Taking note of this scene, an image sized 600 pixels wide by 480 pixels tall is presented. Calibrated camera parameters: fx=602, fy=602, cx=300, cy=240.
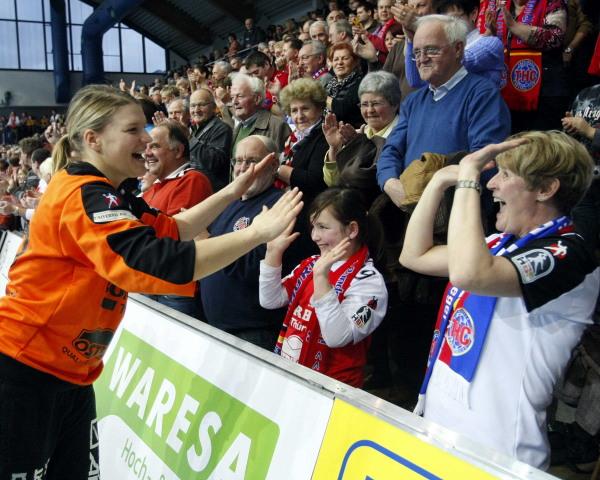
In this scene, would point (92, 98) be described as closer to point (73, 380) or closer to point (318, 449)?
point (73, 380)

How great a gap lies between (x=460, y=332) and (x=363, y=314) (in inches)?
28.8

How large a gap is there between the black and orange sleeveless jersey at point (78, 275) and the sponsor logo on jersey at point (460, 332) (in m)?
0.83

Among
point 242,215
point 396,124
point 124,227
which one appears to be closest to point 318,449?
point 124,227

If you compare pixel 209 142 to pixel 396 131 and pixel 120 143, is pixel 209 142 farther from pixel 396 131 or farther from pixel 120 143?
pixel 120 143

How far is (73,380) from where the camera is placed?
194cm

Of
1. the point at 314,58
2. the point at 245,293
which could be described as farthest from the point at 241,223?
the point at 314,58

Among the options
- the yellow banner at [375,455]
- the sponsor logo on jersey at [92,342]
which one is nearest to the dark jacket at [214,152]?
the sponsor logo on jersey at [92,342]

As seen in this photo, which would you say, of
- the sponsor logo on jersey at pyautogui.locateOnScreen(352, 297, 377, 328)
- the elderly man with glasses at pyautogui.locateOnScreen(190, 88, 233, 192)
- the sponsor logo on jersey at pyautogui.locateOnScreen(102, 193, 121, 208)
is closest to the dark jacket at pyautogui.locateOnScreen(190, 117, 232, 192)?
the elderly man with glasses at pyautogui.locateOnScreen(190, 88, 233, 192)

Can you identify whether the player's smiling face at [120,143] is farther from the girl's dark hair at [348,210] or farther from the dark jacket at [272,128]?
the dark jacket at [272,128]

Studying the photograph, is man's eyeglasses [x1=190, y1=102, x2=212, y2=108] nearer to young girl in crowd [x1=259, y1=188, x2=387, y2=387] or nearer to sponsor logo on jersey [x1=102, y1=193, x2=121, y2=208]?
young girl in crowd [x1=259, y1=188, x2=387, y2=387]

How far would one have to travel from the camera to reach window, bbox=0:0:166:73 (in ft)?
88.9

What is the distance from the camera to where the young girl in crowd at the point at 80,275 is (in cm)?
170

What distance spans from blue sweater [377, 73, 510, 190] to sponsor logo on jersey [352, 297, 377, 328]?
31.8 inches

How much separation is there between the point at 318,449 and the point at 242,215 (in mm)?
1820
